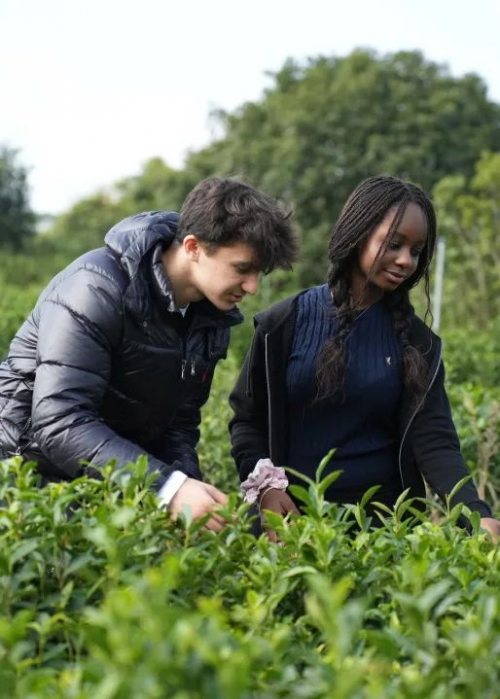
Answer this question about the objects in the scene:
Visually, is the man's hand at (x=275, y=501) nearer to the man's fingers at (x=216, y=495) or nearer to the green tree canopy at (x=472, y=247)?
the man's fingers at (x=216, y=495)

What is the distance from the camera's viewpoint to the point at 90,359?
2871 millimetres

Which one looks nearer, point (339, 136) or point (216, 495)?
point (216, 495)

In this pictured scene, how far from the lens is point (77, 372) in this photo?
9.34ft

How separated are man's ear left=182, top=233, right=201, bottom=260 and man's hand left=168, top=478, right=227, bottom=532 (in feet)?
2.53

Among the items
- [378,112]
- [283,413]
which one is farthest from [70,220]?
[283,413]

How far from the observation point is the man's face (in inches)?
118

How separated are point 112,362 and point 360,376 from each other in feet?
2.76

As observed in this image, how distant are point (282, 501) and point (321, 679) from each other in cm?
181

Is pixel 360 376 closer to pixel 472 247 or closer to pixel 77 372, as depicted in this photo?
pixel 77 372

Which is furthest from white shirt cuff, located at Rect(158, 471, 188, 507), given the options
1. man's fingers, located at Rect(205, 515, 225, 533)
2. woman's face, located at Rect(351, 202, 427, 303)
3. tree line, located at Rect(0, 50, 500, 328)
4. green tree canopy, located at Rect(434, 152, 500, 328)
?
tree line, located at Rect(0, 50, 500, 328)

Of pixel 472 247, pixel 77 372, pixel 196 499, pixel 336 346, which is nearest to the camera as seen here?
pixel 196 499

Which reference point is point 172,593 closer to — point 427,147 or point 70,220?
point 427,147

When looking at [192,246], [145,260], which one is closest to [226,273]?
[192,246]

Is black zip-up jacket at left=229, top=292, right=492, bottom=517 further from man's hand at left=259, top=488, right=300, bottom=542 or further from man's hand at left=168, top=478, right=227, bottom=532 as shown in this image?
man's hand at left=168, top=478, right=227, bottom=532
